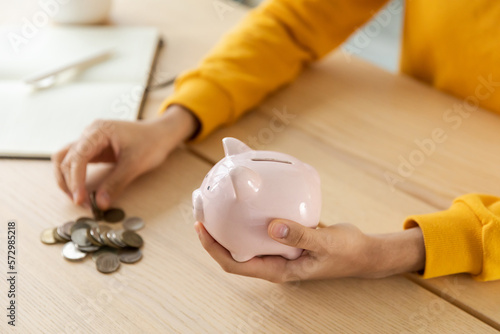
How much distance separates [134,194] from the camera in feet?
2.88

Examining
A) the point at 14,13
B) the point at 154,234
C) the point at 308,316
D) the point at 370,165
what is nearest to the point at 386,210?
the point at 370,165

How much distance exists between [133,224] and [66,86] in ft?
1.41

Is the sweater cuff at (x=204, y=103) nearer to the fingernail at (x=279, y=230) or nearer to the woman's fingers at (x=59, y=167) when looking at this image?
the woman's fingers at (x=59, y=167)

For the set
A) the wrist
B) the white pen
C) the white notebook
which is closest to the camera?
the wrist

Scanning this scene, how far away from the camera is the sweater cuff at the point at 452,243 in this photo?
28.6 inches

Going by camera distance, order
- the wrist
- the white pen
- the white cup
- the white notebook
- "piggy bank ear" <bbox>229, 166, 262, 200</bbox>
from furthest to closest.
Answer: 1. the white cup
2. the white pen
3. the white notebook
4. the wrist
5. "piggy bank ear" <bbox>229, 166, 262, 200</bbox>

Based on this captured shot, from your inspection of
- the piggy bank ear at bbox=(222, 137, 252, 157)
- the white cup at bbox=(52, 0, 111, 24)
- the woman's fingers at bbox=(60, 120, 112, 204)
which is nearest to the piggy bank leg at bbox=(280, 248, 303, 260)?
the piggy bank ear at bbox=(222, 137, 252, 157)

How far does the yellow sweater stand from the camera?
3.41ft

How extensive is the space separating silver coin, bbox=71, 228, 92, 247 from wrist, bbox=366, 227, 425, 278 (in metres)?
0.38

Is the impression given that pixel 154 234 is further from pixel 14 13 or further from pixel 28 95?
pixel 14 13

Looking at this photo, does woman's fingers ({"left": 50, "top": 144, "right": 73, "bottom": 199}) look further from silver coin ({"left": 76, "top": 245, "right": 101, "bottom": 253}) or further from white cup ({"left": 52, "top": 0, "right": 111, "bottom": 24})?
white cup ({"left": 52, "top": 0, "right": 111, "bottom": 24})

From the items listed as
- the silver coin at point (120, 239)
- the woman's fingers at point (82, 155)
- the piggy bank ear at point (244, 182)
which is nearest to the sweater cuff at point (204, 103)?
the woman's fingers at point (82, 155)

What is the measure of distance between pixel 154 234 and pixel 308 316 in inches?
10.0

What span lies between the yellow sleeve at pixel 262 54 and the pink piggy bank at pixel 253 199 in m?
0.36
